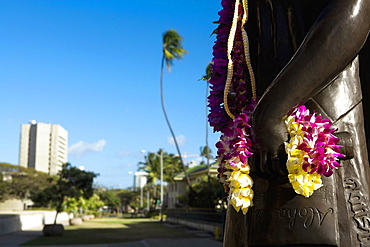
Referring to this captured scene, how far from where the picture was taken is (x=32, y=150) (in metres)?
151

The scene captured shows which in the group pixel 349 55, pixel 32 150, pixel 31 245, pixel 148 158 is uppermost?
pixel 32 150

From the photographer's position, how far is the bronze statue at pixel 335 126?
1.44 m

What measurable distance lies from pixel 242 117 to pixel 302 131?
0.23 meters

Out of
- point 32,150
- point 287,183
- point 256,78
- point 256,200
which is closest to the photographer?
point 287,183

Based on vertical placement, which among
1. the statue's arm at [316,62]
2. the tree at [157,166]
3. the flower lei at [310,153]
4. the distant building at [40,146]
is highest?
the distant building at [40,146]

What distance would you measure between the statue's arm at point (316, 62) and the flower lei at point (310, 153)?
0.19ft

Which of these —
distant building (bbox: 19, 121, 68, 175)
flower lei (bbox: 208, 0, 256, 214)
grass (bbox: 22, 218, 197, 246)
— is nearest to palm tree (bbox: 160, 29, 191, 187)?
grass (bbox: 22, 218, 197, 246)

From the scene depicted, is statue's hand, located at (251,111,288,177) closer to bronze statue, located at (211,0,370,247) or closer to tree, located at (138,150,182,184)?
bronze statue, located at (211,0,370,247)

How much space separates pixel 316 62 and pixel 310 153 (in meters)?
0.27

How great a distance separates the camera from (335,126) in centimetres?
154

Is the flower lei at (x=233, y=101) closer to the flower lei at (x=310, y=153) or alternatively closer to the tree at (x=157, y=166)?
the flower lei at (x=310, y=153)

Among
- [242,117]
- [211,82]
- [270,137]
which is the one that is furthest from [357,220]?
[211,82]

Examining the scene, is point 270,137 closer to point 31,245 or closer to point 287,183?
point 287,183

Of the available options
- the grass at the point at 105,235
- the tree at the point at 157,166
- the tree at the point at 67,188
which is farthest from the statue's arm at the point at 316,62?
the tree at the point at 157,166
